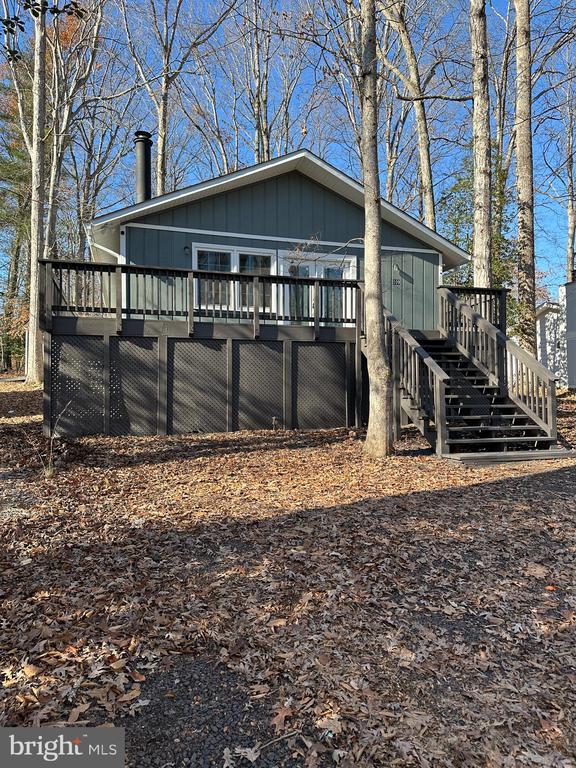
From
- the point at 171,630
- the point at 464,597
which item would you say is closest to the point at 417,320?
the point at 464,597

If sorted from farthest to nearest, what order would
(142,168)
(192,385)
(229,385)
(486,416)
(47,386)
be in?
(142,168) < (229,385) < (192,385) < (47,386) < (486,416)

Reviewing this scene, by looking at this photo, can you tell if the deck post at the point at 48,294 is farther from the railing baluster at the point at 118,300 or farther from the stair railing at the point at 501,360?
the stair railing at the point at 501,360

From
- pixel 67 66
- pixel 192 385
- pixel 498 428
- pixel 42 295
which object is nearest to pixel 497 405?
pixel 498 428

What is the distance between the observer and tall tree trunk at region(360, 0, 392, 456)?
6.85 m

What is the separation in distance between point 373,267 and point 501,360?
10.1 feet

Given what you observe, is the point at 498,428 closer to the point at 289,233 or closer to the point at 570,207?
the point at 289,233

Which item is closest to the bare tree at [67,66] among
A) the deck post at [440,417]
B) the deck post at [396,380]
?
the deck post at [396,380]

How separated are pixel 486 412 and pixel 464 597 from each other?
5388 millimetres

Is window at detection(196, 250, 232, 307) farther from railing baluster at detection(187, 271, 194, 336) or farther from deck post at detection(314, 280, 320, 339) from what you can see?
deck post at detection(314, 280, 320, 339)

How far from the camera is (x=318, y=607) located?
287 cm

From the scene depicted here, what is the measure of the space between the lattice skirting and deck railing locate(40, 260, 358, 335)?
1.60 feet

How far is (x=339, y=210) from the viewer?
1137 cm

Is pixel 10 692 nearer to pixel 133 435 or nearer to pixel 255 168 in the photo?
pixel 133 435

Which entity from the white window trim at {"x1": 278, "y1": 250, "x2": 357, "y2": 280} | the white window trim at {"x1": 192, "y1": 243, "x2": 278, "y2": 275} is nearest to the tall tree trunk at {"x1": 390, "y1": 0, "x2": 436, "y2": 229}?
the white window trim at {"x1": 278, "y1": 250, "x2": 357, "y2": 280}
